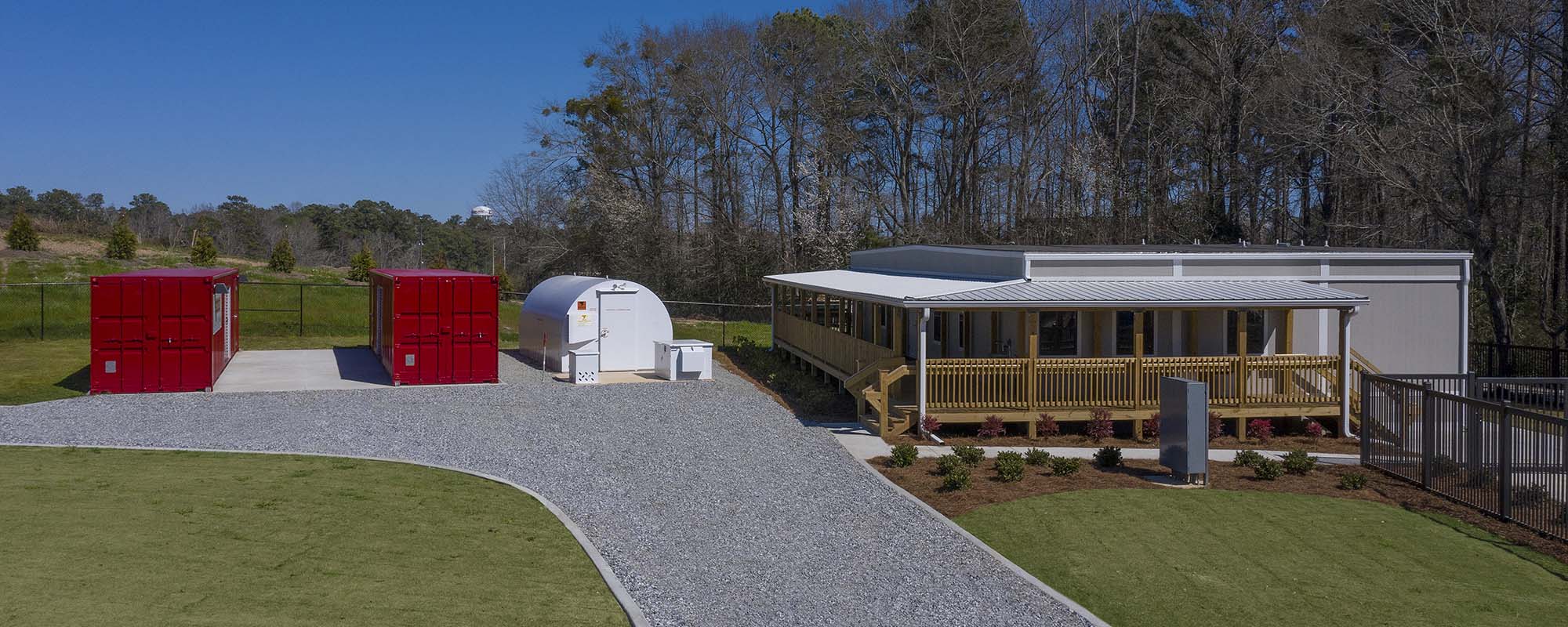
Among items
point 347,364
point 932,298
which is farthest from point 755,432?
point 347,364

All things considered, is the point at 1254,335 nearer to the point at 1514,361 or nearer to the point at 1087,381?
the point at 1087,381

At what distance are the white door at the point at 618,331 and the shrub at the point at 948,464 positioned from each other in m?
11.5

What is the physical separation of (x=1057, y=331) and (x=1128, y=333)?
1.29 m

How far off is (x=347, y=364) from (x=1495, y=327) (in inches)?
1088

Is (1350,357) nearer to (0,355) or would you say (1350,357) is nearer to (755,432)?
(755,432)

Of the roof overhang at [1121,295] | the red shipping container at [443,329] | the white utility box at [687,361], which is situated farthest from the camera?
the white utility box at [687,361]

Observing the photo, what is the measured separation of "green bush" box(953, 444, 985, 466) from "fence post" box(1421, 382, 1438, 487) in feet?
18.1

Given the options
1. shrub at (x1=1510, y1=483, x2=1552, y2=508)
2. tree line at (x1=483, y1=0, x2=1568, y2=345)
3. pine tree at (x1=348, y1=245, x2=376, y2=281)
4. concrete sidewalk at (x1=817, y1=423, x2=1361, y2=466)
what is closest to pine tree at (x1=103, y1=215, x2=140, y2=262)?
pine tree at (x1=348, y1=245, x2=376, y2=281)

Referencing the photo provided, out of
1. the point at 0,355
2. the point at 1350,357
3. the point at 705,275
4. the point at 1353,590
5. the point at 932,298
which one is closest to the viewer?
the point at 1353,590

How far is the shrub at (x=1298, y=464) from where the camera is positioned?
14.4 metres

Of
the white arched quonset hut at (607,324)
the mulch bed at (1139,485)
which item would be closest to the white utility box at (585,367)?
the white arched quonset hut at (607,324)

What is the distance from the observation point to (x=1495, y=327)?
26453mm

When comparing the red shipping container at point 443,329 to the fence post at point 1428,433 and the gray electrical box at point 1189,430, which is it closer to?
the gray electrical box at point 1189,430

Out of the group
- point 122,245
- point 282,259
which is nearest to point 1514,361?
point 282,259
